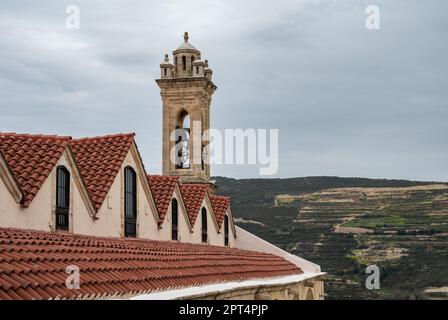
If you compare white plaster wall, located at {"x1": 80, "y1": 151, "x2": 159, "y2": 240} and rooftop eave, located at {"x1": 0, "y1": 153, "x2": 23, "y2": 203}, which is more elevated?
rooftop eave, located at {"x1": 0, "y1": 153, "x2": 23, "y2": 203}

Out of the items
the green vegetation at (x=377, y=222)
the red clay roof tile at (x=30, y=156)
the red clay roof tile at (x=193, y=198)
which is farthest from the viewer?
the green vegetation at (x=377, y=222)

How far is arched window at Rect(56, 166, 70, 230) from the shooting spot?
14.5 metres

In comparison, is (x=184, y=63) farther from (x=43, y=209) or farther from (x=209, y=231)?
(x=43, y=209)

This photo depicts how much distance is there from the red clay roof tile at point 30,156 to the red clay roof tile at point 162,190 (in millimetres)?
5166

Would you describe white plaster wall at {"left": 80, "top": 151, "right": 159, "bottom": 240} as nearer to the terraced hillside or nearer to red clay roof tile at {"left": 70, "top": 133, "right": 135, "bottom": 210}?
red clay roof tile at {"left": 70, "top": 133, "right": 135, "bottom": 210}

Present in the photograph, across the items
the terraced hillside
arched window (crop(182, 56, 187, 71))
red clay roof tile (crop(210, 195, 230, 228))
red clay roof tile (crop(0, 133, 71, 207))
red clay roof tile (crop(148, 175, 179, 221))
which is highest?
arched window (crop(182, 56, 187, 71))

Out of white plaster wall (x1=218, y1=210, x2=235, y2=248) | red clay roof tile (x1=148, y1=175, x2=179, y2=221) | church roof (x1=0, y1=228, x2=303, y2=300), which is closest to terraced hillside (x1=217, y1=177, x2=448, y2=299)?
white plaster wall (x1=218, y1=210, x2=235, y2=248)

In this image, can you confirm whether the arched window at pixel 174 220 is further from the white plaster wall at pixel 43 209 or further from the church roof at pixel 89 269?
the church roof at pixel 89 269

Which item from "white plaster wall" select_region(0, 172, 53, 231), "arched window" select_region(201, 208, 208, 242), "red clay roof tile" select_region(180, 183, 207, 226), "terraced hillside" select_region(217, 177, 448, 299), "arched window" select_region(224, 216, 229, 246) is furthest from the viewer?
"terraced hillside" select_region(217, 177, 448, 299)

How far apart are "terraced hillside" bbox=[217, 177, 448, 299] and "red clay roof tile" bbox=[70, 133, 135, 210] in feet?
79.8

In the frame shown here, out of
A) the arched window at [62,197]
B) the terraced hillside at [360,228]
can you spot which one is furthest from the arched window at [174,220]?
the terraced hillside at [360,228]

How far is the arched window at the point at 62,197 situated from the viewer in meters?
14.5
